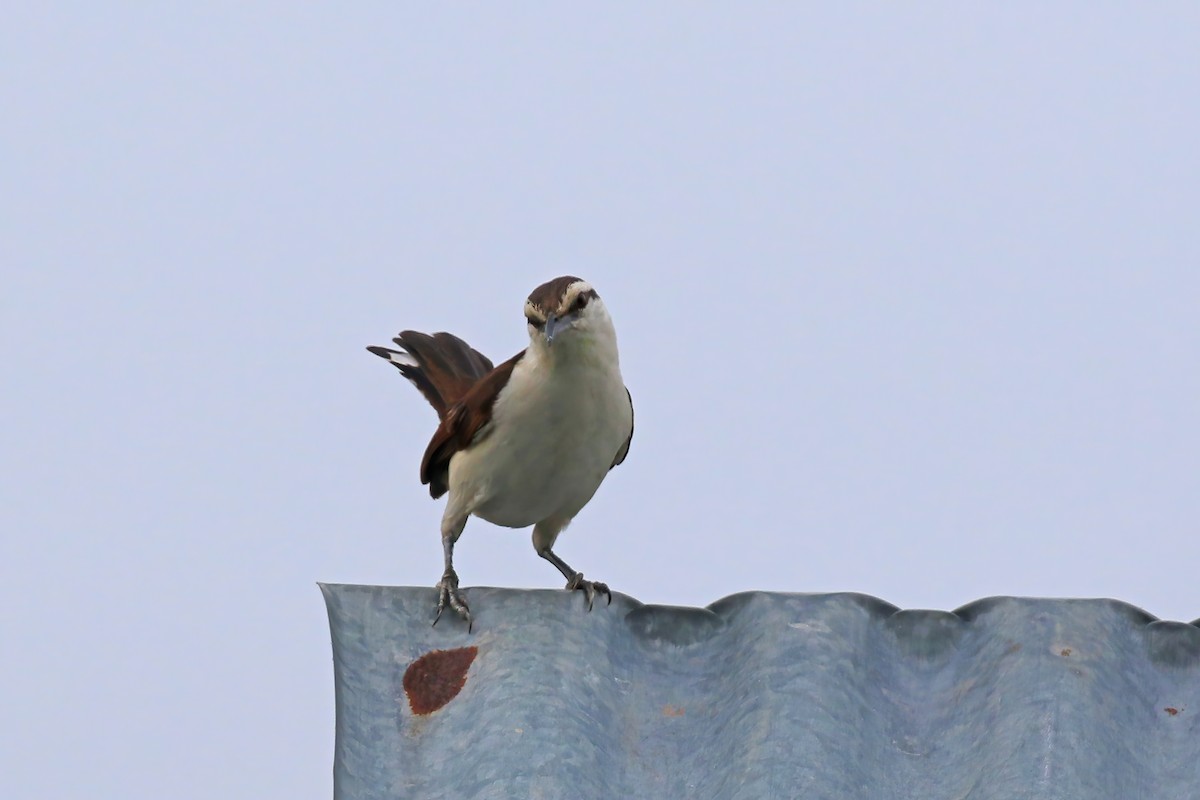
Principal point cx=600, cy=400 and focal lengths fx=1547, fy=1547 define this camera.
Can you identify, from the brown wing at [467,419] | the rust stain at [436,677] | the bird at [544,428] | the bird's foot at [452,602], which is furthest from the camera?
the brown wing at [467,419]

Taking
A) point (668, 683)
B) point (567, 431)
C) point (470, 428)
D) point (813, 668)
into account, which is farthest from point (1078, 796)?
point (470, 428)

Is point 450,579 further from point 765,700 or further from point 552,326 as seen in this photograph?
point 765,700

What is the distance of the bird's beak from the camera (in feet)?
17.2

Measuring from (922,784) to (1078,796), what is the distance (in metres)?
0.39

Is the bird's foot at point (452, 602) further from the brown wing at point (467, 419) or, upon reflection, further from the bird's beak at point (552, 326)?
the brown wing at point (467, 419)

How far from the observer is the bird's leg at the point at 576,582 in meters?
4.75

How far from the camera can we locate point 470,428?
5.75m

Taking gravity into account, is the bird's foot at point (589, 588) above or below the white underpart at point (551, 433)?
below

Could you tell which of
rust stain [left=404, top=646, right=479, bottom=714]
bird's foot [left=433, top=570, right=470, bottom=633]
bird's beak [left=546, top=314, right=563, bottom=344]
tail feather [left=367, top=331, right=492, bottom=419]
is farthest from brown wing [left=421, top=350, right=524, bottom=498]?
rust stain [left=404, top=646, right=479, bottom=714]

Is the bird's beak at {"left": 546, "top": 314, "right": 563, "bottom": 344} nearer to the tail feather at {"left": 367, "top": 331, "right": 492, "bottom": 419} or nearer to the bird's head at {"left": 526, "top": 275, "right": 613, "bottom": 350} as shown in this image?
the bird's head at {"left": 526, "top": 275, "right": 613, "bottom": 350}

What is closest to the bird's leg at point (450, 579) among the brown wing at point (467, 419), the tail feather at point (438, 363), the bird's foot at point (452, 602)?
the bird's foot at point (452, 602)

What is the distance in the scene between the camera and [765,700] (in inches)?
161

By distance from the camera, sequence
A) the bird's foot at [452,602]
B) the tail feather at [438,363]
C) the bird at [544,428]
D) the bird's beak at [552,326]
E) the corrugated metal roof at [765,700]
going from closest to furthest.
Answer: the corrugated metal roof at [765,700] → the bird's foot at [452,602] → the bird's beak at [552,326] → the bird at [544,428] → the tail feather at [438,363]

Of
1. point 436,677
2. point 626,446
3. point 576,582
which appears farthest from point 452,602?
point 626,446
